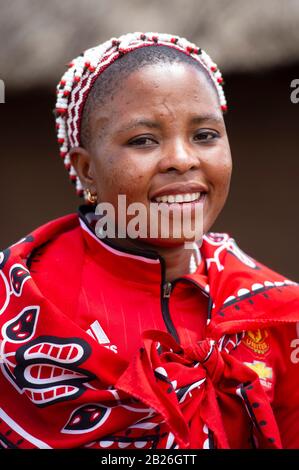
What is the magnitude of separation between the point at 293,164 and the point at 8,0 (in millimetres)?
1536

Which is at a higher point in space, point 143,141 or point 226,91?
point 226,91

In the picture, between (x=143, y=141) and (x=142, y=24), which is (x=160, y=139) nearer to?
(x=143, y=141)

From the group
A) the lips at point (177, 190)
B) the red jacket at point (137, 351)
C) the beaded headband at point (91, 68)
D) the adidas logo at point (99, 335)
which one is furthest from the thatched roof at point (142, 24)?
the adidas logo at point (99, 335)

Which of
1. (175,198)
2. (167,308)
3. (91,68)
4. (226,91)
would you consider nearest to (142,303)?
(167,308)

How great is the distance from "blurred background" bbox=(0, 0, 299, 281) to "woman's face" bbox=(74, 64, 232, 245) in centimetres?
131

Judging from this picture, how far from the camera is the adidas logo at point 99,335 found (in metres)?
1.75

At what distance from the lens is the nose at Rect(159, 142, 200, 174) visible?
1694mm

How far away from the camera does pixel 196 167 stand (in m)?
1.75

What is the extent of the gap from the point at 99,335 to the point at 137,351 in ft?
0.40

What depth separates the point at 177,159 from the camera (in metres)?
1.69

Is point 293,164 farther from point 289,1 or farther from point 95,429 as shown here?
point 95,429

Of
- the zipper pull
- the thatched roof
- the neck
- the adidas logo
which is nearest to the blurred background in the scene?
the thatched roof

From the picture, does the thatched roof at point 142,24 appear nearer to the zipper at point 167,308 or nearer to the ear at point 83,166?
the ear at point 83,166

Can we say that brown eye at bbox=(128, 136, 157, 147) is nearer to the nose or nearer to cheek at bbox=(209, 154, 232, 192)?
the nose
